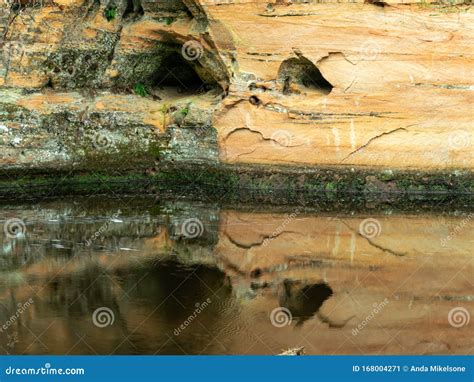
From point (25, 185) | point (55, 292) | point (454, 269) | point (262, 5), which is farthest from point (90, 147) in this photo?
point (454, 269)

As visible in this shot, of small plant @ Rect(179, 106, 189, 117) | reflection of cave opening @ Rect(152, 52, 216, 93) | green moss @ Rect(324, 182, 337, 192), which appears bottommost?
green moss @ Rect(324, 182, 337, 192)

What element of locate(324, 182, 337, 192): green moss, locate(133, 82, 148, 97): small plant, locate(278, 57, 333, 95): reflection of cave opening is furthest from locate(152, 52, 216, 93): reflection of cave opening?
locate(324, 182, 337, 192): green moss

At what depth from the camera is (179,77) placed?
1762cm

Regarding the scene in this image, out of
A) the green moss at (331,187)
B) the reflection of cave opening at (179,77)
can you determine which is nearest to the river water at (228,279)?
the green moss at (331,187)

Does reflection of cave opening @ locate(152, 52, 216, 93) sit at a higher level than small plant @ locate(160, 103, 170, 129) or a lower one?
higher

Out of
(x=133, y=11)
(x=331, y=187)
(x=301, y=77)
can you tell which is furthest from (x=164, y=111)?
(x=331, y=187)

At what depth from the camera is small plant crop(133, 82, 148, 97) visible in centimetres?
1705

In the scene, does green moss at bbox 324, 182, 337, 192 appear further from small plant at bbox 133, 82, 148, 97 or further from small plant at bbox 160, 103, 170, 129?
small plant at bbox 133, 82, 148, 97

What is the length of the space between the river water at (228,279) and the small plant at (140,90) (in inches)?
87.5

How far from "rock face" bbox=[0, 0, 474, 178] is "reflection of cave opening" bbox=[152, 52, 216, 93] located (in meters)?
0.10

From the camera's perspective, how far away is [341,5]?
1545cm

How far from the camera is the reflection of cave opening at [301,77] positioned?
16.0 m

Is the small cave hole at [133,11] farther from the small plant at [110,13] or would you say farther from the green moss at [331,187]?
the green moss at [331,187]

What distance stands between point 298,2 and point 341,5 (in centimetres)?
65
